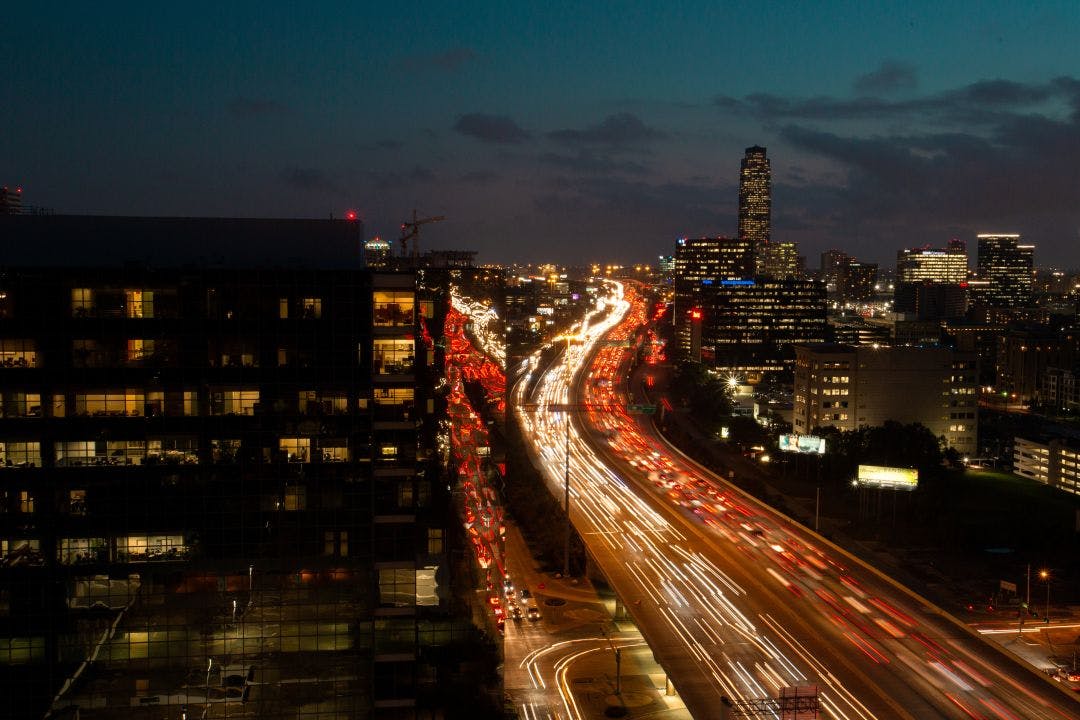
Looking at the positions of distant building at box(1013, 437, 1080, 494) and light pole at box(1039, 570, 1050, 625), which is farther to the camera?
distant building at box(1013, 437, 1080, 494)

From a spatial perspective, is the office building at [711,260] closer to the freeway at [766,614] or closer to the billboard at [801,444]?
the billboard at [801,444]

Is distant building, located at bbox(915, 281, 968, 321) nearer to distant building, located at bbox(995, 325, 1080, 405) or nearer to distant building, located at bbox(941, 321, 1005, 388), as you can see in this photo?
distant building, located at bbox(941, 321, 1005, 388)

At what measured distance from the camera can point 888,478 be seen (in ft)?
147

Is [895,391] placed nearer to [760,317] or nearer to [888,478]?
[888,478]

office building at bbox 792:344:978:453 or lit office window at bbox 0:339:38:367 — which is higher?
lit office window at bbox 0:339:38:367

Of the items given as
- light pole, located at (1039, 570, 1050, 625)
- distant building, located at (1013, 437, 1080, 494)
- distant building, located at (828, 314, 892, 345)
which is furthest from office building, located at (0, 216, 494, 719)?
distant building, located at (828, 314, 892, 345)

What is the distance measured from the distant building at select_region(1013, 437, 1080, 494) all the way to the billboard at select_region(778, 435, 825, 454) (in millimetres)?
12200

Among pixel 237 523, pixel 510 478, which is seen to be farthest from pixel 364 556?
pixel 510 478

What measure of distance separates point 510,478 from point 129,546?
3013 centimetres

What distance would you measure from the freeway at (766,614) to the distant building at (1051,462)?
1878 centimetres

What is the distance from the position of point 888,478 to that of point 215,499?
34.0 meters

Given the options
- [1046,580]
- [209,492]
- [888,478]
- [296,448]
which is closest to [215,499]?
[209,492]

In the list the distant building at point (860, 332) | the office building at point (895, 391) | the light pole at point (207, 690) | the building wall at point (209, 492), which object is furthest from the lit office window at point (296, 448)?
the distant building at point (860, 332)

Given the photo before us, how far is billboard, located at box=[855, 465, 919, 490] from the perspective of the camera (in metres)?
44.8
